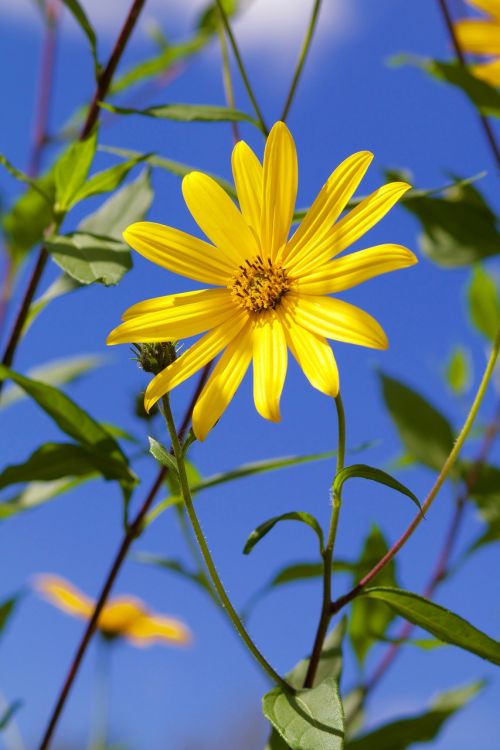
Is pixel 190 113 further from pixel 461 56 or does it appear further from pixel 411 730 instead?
pixel 411 730

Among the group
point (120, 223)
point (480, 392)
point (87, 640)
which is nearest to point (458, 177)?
point (120, 223)

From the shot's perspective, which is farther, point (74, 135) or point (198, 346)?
point (74, 135)

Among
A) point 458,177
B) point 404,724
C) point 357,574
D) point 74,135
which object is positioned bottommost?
point 404,724

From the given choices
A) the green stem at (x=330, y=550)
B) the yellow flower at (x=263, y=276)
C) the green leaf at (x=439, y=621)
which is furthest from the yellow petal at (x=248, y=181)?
the green leaf at (x=439, y=621)

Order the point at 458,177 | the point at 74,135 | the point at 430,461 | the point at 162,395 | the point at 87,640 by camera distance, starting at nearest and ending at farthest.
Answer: the point at 162,395 < the point at 87,640 < the point at 458,177 < the point at 430,461 < the point at 74,135

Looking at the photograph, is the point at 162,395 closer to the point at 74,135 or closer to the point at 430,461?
the point at 430,461

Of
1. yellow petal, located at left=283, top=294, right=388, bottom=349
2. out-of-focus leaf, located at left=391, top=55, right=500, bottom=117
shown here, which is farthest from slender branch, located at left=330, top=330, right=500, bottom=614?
out-of-focus leaf, located at left=391, top=55, right=500, bottom=117

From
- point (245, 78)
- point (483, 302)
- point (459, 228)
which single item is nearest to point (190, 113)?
point (245, 78)
